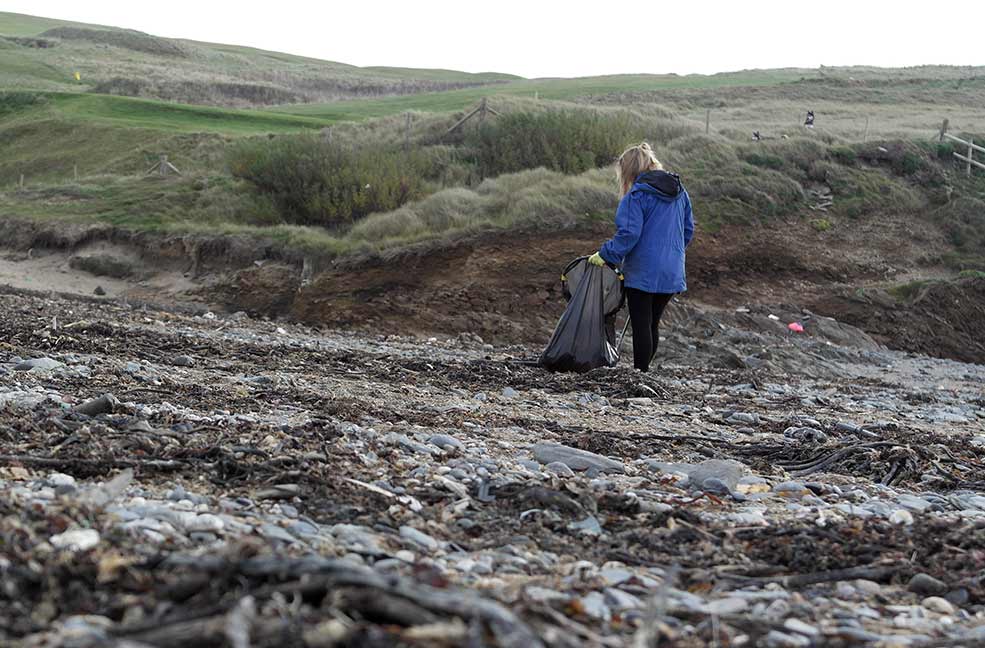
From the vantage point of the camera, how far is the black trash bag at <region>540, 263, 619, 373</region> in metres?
9.22

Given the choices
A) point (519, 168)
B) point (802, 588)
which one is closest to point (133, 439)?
point (802, 588)

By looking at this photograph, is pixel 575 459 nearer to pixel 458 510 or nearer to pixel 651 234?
pixel 458 510

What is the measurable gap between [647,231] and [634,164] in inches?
22.2

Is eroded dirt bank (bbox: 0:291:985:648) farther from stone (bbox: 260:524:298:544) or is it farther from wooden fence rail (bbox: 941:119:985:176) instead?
wooden fence rail (bbox: 941:119:985:176)

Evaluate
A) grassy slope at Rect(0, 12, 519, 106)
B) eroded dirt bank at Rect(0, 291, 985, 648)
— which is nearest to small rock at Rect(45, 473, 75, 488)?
eroded dirt bank at Rect(0, 291, 985, 648)

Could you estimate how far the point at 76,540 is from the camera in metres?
2.89

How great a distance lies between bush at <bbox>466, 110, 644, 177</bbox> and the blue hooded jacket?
1340 centimetres

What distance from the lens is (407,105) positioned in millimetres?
53688

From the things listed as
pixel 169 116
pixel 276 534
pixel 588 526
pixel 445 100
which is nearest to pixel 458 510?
pixel 588 526

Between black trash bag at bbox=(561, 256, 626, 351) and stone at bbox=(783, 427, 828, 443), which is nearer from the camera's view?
stone at bbox=(783, 427, 828, 443)

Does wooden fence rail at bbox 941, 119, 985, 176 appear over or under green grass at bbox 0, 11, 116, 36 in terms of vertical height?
under

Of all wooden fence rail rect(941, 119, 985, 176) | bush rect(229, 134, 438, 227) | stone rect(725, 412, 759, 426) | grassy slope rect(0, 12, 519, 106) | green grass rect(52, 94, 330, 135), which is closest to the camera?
stone rect(725, 412, 759, 426)

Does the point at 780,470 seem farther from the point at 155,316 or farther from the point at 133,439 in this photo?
the point at 155,316

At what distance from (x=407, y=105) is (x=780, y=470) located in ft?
163
